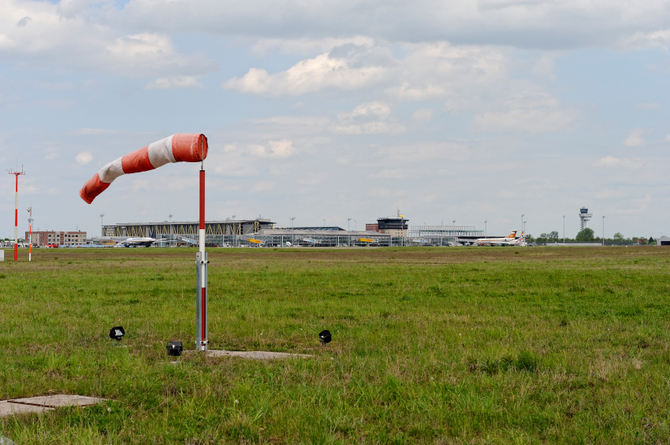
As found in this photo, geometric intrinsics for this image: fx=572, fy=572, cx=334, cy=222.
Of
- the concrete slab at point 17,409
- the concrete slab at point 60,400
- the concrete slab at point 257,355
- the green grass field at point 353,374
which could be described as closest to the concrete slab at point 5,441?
the green grass field at point 353,374

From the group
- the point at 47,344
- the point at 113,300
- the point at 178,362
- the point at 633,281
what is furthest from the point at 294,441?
the point at 633,281

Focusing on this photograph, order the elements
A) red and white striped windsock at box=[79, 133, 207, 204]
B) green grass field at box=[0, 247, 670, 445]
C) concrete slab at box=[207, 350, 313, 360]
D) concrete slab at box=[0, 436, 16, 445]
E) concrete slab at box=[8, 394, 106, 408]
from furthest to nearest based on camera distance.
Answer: red and white striped windsock at box=[79, 133, 207, 204] → concrete slab at box=[207, 350, 313, 360] → concrete slab at box=[8, 394, 106, 408] → green grass field at box=[0, 247, 670, 445] → concrete slab at box=[0, 436, 16, 445]

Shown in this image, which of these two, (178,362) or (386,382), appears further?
(178,362)

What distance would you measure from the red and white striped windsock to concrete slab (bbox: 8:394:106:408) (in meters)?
4.38

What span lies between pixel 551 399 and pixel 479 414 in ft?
3.81

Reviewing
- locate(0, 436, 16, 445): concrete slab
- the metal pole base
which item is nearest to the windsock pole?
the metal pole base

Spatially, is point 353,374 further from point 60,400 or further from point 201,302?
point 60,400

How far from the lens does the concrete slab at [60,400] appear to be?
6.27 meters

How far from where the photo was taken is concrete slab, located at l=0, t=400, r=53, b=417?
5.96m

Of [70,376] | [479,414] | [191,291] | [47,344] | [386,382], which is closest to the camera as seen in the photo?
[479,414]

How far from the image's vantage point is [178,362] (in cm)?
842

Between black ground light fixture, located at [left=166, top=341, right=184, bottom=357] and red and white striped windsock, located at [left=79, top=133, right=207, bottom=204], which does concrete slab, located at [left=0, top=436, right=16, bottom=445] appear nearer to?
black ground light fixture, located at [left=166, top=341, right=184, bottom=357]

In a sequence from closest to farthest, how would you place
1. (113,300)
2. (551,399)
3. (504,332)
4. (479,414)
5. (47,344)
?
(479,414) < (551,399) < (47,344) < (504,332) < (113,300)

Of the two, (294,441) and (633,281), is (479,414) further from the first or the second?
(633,281)
